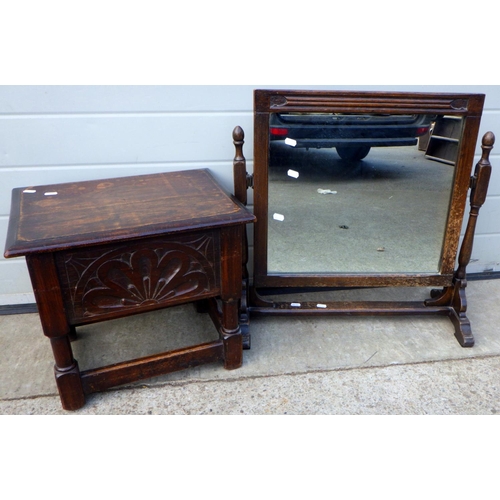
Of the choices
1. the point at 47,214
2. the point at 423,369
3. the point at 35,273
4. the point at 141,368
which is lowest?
the point at 423,369

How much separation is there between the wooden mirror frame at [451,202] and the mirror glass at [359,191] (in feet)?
0.16

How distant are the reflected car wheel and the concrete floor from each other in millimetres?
830

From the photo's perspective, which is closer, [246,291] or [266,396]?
[266,396]

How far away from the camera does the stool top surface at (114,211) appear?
143cm

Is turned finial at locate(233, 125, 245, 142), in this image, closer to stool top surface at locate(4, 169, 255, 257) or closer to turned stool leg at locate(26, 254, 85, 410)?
stool top surface at locate(4, 169, 255, 257)

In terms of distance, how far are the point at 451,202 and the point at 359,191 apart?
416mm

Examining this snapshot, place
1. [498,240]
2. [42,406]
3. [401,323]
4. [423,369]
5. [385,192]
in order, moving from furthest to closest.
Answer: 1. [498,240]
2. [401,323]
3. [385,192]
4. [423,369]
5. [42,406]

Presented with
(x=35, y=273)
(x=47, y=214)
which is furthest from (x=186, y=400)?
(x=47, y=214)

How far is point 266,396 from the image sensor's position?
1744 millimetres

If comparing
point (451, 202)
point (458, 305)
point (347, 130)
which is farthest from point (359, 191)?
point (458, 305)

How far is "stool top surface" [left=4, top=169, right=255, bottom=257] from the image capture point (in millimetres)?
1427

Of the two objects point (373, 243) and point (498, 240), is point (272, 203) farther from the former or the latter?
point (498, 240)

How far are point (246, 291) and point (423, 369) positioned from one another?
874 mm

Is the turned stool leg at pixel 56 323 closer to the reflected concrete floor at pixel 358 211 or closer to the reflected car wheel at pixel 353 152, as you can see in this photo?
the reflected concrete floor at pixel 358 211
